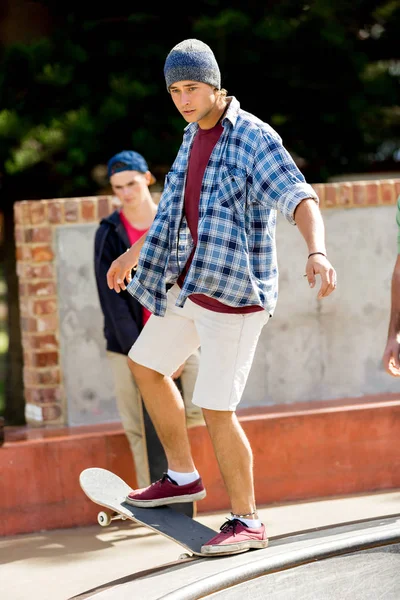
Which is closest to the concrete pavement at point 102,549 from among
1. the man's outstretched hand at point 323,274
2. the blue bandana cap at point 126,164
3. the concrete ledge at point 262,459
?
the concrete ledge at point 262,459

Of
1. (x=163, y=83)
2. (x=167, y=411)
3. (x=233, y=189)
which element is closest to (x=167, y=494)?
(x=167, y=411)

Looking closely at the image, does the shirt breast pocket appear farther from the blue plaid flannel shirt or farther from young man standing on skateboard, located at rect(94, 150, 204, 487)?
young man standing on skateboard, located at rect(94, 150, 204, 487)

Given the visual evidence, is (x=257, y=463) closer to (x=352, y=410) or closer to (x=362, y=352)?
(x=352, y=410)

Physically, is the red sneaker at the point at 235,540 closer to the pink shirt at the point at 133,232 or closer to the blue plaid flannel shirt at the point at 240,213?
the blue plaid flannel shirt at the point at 240,213

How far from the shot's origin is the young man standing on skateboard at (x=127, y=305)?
5520 mm

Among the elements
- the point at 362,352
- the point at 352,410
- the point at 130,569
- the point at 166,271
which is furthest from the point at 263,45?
the point at 130,569

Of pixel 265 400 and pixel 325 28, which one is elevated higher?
pixel 325 28

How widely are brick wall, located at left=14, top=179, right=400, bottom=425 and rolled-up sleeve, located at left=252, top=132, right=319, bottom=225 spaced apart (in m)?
2.04

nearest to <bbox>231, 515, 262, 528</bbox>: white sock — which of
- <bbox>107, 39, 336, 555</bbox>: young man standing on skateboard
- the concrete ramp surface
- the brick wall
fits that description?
<bbox>107, 39, 336, 555</bbox>: young man standing on skateboard

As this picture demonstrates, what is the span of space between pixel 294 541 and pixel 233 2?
16.0 ft

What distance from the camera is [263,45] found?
26.3 ft

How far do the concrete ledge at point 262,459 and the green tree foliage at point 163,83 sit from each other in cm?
237

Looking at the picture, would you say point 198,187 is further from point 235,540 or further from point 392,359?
point 235,540

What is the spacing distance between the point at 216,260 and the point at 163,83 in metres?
3.83
